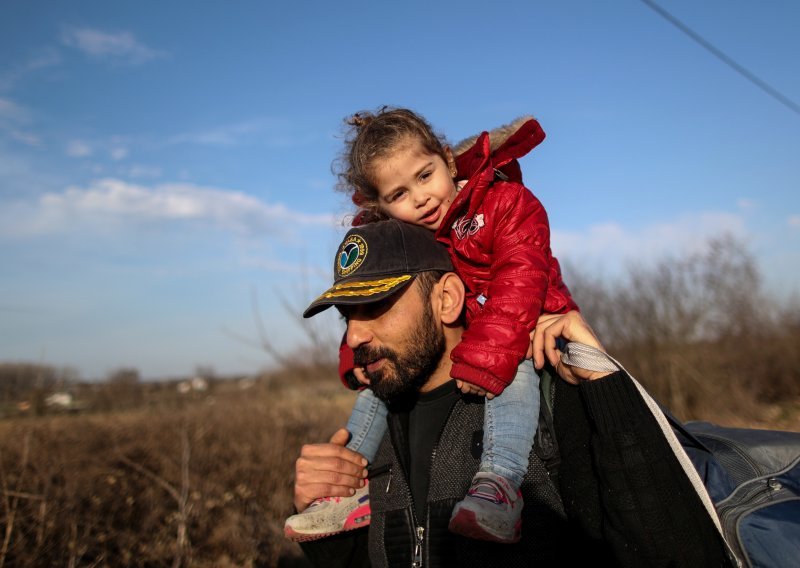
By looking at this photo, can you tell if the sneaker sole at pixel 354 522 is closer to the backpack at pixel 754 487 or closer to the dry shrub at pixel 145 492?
the backpack at pixel 754 487

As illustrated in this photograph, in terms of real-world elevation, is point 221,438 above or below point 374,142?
below

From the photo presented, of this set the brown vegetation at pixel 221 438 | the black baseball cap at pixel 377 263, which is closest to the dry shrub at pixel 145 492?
the brown vegetation at pixel 221 438

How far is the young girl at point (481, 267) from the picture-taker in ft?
6.61

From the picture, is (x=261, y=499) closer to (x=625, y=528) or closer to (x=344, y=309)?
(x=344, y=309)

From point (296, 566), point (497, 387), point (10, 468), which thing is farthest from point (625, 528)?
point (10, 468)

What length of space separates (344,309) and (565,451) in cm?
103

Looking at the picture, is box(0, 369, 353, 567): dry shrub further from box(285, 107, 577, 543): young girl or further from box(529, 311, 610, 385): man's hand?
box(529, 311, 610, 385): man's hand

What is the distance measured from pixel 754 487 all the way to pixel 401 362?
3.89 feet

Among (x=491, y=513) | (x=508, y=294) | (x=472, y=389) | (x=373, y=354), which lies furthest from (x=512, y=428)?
(x=373, y=354)

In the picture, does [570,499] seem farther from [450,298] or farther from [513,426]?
[450,298]

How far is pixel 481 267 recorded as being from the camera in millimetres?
2533

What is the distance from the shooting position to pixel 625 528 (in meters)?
1.66

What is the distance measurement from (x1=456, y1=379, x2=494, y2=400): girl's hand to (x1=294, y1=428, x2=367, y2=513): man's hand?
606mm

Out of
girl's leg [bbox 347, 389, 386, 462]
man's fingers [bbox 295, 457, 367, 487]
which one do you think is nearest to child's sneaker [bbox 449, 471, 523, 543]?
man's fingers [bbox 295, 457, 367, 487]
